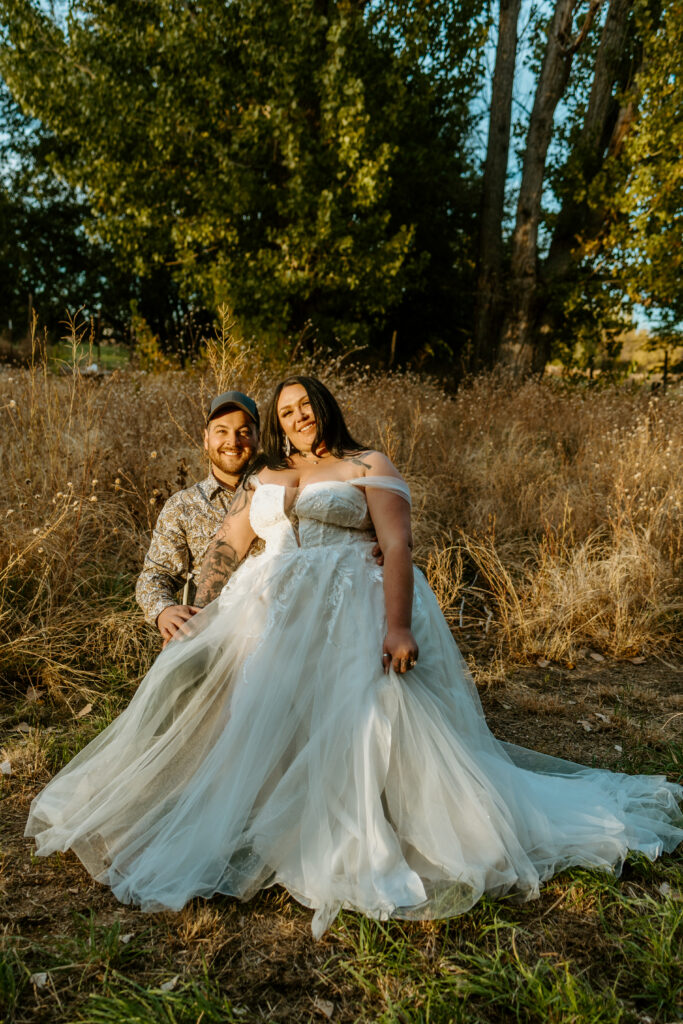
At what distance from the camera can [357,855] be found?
1978 mm

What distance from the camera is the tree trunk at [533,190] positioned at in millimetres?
9750

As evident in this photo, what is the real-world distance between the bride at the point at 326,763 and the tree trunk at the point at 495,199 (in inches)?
338

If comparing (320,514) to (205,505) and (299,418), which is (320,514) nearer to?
(299,418)

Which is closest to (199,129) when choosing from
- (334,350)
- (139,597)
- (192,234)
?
(192,234)

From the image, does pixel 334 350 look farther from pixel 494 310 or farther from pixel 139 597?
pixel 139 597

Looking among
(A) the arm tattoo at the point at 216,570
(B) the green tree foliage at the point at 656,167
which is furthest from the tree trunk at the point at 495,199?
(A) the arm tattoo at the point at 216,570

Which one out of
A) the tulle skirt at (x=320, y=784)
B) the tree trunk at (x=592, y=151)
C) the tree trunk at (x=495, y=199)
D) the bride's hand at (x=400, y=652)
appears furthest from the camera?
the tree trunk at (x=495, y=199)

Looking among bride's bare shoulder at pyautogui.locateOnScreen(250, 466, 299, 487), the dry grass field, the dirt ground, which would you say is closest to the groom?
bride's bare shoulder at pyautogui.locateOnScreen(250, 466, 299, 487)

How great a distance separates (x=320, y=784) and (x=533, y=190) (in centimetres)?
1031

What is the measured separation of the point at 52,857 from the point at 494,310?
10.6 meters

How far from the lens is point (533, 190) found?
33.9 ft

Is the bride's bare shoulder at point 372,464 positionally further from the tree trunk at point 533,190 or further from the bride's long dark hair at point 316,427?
the tree trunk at point 533,190

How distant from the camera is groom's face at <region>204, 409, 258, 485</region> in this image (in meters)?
2.97

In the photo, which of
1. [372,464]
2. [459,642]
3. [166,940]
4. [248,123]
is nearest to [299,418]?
[372,464]
